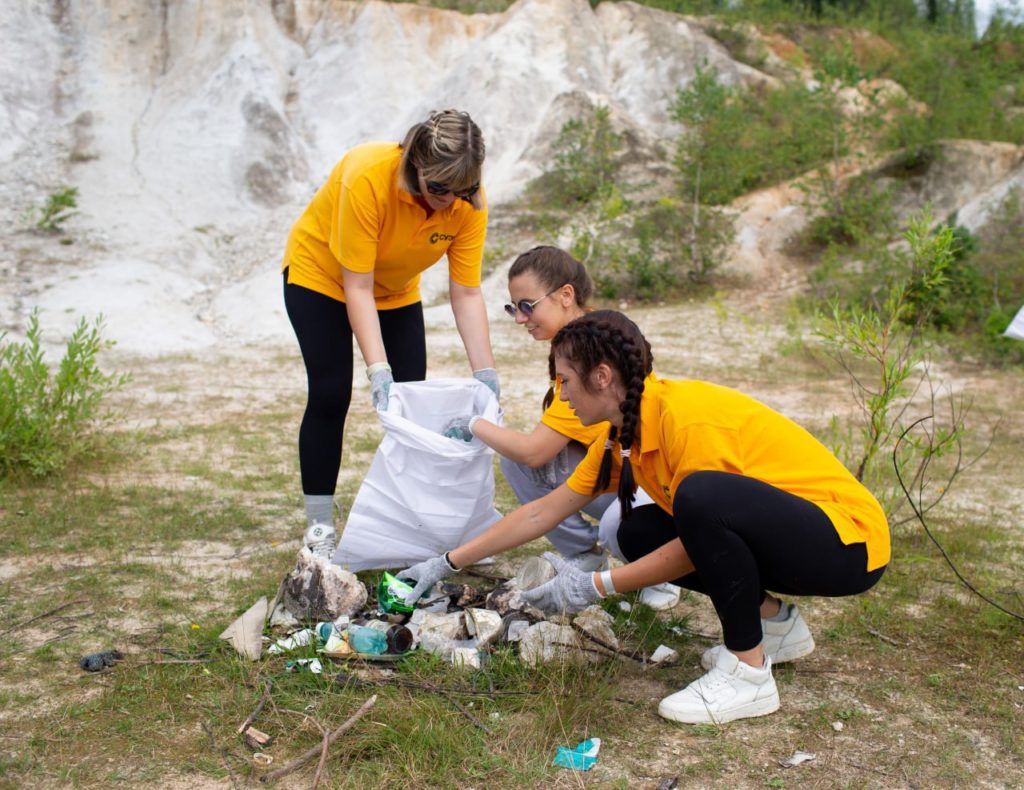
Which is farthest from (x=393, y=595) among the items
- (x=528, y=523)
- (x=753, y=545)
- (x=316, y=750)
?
(x=753, y=545)

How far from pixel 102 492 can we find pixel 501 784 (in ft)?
8.64

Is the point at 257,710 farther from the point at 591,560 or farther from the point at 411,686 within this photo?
the point at 591,560

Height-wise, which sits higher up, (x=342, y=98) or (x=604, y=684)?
(x=342, y=98)

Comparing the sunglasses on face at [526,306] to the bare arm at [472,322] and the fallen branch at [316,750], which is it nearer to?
the bare arm at [472,322]

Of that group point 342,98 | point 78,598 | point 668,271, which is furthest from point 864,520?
point 342,98

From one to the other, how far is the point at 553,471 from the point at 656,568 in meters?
0.77

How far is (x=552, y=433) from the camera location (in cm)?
283

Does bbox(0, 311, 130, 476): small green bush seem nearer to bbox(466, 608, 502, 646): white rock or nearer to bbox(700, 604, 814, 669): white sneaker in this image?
bbox(466, 608, 502, 646): white rock

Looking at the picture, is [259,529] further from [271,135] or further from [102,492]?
[271,135]

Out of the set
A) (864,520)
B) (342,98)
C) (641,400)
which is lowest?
(864,520)

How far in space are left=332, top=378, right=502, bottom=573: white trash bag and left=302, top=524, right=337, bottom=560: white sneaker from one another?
0.09m

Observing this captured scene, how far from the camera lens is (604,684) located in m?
2.37

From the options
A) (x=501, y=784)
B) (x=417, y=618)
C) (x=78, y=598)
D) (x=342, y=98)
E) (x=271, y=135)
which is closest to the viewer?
(x=501, y=784)

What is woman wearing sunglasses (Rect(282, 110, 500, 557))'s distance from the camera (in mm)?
2775
